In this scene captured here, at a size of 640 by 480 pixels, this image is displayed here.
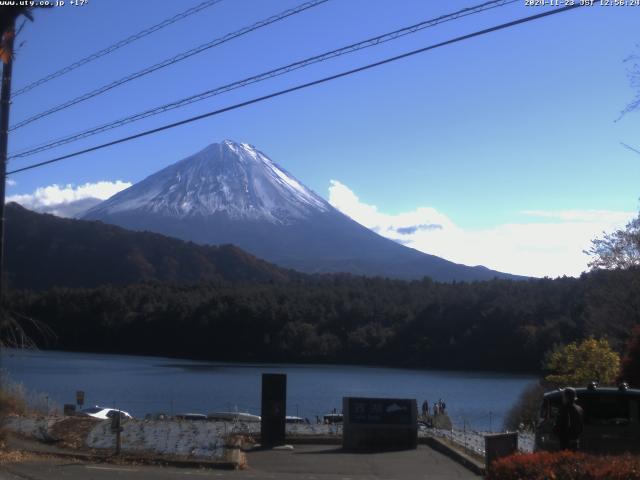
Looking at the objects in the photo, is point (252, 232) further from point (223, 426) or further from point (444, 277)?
point (223, 426)

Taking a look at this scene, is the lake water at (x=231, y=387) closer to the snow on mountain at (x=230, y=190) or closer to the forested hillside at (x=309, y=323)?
the forested hillside at (x=309, y=323)

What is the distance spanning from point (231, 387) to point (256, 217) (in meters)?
130

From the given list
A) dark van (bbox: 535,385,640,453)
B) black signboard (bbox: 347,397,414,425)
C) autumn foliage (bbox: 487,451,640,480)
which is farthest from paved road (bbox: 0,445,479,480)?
autumn foliage (bbox: 487,451,640,480)

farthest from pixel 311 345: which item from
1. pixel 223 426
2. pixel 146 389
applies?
pixel 223 426

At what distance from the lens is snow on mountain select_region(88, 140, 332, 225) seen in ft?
585

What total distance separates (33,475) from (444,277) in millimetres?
155926

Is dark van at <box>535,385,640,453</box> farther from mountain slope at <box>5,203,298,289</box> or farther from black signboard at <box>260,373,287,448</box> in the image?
mountain slope at <box>5,203,298,289</box>

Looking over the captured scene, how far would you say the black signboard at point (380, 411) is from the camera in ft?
64.8

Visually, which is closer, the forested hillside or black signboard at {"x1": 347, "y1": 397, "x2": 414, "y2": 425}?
black signboard at {"x1": 347, "y1": 397, "x2": 414, "y2": 425}

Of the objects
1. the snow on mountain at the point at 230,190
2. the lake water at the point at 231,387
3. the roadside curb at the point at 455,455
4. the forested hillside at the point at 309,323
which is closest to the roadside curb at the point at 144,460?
the roadside curb at the point at 455,455

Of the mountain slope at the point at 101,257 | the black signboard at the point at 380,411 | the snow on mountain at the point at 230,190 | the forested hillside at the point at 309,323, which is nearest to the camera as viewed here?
the black signboard at the point at 380,411

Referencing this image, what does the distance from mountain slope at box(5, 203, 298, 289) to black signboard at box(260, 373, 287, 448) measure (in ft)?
→ 294

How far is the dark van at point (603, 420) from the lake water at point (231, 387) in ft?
74.0

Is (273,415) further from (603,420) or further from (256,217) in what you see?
(256,217)
